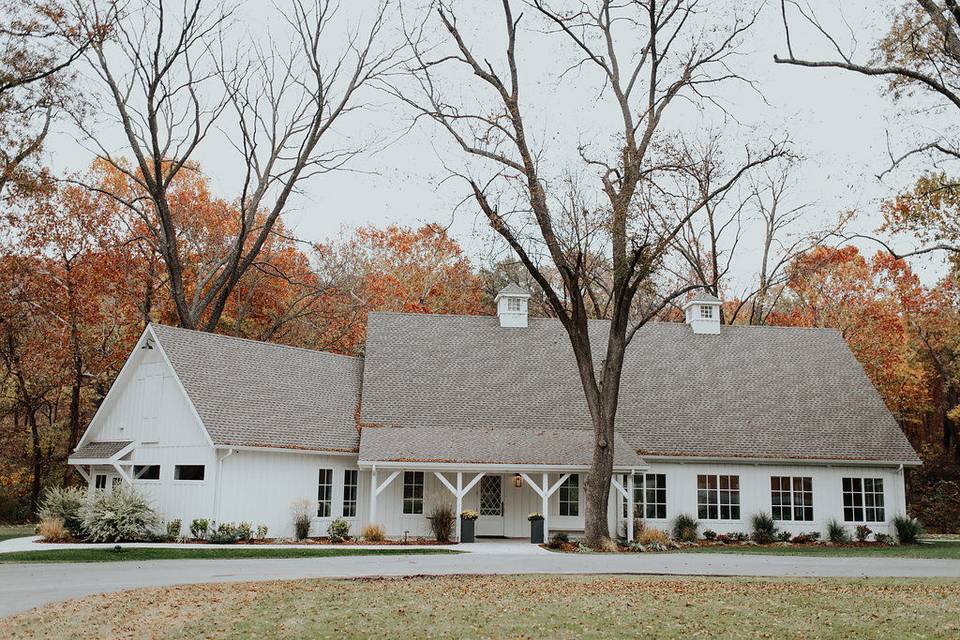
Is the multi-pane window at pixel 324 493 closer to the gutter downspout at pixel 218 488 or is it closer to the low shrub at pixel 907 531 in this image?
the gutter downspout at pixel 218 488

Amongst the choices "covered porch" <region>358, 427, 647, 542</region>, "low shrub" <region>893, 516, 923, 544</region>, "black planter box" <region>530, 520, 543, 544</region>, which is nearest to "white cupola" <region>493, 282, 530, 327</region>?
"covered porch" <region>358, 427, 647, 542</region>

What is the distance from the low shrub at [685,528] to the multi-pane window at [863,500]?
460 centimetres

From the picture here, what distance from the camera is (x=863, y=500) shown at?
2636 centimetres

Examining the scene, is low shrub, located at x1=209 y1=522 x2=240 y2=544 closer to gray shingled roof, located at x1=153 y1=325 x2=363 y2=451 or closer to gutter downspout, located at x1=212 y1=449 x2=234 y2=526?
gutter downspout, located at x1=212 y1=449 x2=234 y2=526

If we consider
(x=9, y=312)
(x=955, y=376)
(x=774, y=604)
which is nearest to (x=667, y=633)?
(x=774, y=604)

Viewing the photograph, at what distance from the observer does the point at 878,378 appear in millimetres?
38219

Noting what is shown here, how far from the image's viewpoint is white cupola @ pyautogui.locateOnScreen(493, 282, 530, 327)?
31.0 metres

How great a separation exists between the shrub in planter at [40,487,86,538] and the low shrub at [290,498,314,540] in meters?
5.13

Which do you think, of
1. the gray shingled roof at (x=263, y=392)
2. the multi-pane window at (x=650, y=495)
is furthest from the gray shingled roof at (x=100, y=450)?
the multi-pane window at (x=650, y=495)

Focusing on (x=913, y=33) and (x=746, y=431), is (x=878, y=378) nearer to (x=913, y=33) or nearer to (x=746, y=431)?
(x=746, y=431)

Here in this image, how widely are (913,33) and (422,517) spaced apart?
16.7 m

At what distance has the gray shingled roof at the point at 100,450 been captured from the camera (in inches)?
924

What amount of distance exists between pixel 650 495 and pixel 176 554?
1367cm

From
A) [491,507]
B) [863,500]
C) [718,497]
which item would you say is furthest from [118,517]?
[863,500]
